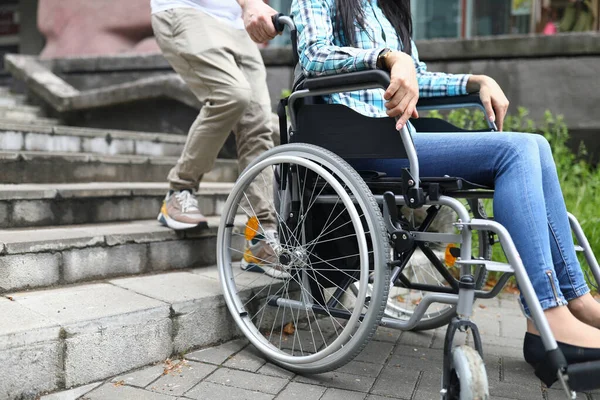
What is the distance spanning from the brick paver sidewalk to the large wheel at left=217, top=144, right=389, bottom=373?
0.29 ft

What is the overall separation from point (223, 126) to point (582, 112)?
360cm

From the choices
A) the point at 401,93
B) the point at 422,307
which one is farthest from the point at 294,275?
the point at 401,93

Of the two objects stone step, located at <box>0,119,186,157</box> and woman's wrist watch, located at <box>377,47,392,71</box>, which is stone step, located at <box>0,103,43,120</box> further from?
woman's wrist watch, located at <box>377,47,392,71</box>

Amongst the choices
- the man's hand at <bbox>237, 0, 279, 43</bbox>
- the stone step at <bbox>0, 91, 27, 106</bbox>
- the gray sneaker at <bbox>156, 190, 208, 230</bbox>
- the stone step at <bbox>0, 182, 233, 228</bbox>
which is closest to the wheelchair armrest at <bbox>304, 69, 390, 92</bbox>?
the man's hand at <bbox>237, 0, 279, 43</bbox>

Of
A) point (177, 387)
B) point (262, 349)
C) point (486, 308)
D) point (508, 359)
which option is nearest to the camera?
point (177, 387)

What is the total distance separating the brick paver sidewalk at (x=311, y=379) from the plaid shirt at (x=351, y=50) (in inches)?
36.9

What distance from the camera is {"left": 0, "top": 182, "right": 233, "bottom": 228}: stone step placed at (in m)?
2.59

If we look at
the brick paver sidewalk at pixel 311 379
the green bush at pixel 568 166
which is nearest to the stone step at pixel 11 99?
the green bush at pixel 568 166

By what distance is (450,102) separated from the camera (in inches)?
83.2

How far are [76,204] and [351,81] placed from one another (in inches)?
67.4

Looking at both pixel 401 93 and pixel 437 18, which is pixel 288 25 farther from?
pixel 437 18

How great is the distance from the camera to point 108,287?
225 cm

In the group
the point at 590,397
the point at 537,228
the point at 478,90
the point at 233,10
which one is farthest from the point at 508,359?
the point at 233,10

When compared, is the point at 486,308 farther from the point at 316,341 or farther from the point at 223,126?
the point at 223,126
